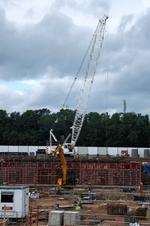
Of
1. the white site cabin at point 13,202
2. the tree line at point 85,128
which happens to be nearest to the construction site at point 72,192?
the white site cabin at point 13,202

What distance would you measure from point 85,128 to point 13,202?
126m

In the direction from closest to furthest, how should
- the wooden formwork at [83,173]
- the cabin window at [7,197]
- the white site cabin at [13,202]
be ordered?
1. the white site cabin at [13,202]
2. the cabin window at [7,197]
3. the wooden formwork at [83,173]

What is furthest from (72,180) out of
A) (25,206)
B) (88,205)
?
(25,206)

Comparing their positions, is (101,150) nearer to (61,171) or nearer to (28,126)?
(28,126)

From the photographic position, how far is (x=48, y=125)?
579ft

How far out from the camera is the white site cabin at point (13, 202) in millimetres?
41000

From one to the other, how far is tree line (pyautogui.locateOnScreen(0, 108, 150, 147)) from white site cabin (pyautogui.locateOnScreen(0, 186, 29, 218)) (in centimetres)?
11084

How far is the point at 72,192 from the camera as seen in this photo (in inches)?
2618

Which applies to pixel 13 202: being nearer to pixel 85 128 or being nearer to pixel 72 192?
pixel 72 192

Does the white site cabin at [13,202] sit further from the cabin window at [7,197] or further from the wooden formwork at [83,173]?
the wooden formwork at [83,173]

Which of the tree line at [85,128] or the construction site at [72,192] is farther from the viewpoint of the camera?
the tree line at [85,128]

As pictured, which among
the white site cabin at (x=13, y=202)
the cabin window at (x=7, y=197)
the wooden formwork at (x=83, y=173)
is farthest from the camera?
the wooden formwork at (x=83, y=173)

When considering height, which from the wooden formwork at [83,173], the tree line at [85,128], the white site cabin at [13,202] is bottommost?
the white site cabin at [13,202]

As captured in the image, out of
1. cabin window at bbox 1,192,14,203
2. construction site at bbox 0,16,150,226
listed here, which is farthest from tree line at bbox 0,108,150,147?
cabin window at bbox 1,192,14,203
